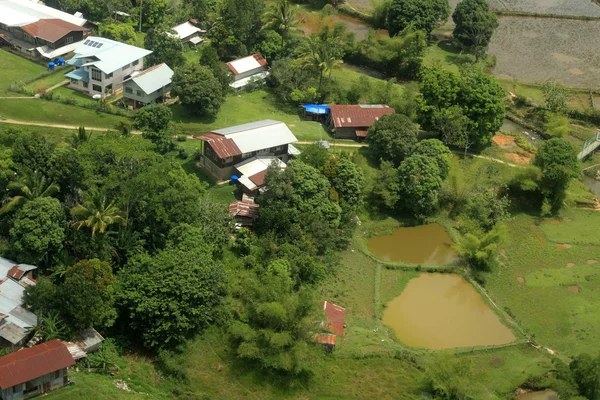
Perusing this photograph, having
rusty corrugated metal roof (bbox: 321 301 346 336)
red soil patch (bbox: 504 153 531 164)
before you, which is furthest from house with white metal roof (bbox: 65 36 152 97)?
red soil patch (bbox: 504 153 531 164)

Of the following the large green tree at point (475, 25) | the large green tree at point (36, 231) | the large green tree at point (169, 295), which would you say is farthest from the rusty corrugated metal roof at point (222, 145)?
the large green tree at point (475, 25)

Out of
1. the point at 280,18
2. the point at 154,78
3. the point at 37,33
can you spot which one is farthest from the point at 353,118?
the point at 37,33

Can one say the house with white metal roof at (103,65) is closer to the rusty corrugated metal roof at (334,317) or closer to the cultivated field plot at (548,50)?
the rusty corrugated metal roof at (334,317)

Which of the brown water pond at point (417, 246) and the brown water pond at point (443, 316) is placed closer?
the brown water pond at point (443, 316)

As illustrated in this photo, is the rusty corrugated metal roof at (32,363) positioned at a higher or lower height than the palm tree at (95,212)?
lower

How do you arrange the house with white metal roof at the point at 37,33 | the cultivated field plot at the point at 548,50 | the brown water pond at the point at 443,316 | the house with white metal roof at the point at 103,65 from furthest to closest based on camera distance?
the cultivated field plot at the point at 548,50 → the house with white metal roof at the point at 37,33 → the house with white metal roof at the point at 103,65 → the brown water pond at the point at 443,316

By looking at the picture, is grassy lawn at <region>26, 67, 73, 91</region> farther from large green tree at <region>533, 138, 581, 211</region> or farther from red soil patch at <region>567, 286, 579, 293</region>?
red soil patch at <region>567, 286, 579, 293</region>

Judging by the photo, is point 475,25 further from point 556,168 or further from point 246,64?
point 556,168
